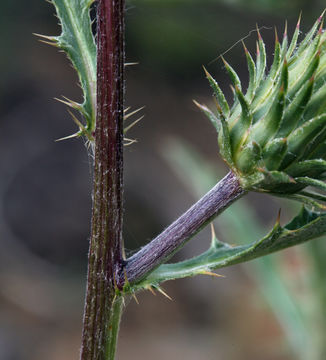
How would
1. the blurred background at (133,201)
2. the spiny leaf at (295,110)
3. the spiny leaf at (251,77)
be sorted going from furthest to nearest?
the blurred background at (133,201) → the spiny leaf at (251,77) → the spiny leaf at (295,110)

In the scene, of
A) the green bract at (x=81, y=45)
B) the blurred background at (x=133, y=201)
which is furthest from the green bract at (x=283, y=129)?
the blurred background at (x=133, y=201)

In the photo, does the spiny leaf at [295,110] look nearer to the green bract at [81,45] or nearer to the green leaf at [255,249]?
the green leaf at [255,249]

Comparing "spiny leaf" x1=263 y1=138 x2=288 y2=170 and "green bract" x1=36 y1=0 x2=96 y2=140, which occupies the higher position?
"green bract" x1=36 y1=0 x2=96 y2=140

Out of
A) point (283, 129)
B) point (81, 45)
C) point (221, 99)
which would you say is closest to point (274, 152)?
point (283, 129)

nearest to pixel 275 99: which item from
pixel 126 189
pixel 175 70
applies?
pixel 126 189

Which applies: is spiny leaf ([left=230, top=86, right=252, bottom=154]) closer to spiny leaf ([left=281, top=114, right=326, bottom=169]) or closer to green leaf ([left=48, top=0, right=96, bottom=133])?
spiny leaf ([left=281, top=114, right=326, bottom=169])

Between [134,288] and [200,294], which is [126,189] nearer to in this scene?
[200,294]

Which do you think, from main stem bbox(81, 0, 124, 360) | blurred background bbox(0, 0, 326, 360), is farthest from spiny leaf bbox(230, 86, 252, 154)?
blurred background bbox(0, 0, 326, 360)
